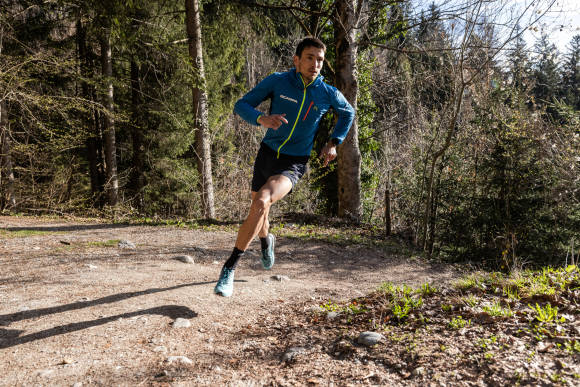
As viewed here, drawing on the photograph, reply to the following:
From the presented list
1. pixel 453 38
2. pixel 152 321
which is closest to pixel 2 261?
pixel 152 321

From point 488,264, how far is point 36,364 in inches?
350

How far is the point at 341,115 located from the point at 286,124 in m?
0.77

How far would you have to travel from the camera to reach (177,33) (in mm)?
12477

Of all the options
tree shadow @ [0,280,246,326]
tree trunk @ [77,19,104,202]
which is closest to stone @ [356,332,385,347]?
tree shadow @ [0,280,246,326]

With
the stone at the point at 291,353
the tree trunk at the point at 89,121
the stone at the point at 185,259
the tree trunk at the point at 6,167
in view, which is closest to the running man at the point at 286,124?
the stone at the point at 291,353

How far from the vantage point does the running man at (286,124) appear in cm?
354

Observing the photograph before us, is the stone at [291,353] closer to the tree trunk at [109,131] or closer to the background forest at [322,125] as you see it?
the background forest at [322,125]

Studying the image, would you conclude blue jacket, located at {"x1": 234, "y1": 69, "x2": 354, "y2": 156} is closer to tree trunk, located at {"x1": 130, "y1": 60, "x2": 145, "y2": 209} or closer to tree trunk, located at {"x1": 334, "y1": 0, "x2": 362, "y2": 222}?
tree trunk, located at {"x1": 334, "y1": 0, "x2": 362, "y2": 222}

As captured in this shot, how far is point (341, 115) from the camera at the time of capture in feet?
13.9

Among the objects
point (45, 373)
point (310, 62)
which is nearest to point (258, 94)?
point (310, 62)

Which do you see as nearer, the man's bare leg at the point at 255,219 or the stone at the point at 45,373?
the stone at the point at 45,373

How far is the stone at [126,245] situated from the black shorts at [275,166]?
322 cm

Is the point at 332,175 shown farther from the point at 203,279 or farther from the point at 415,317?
the point at 415,317

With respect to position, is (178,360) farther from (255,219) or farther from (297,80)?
(297,80)
